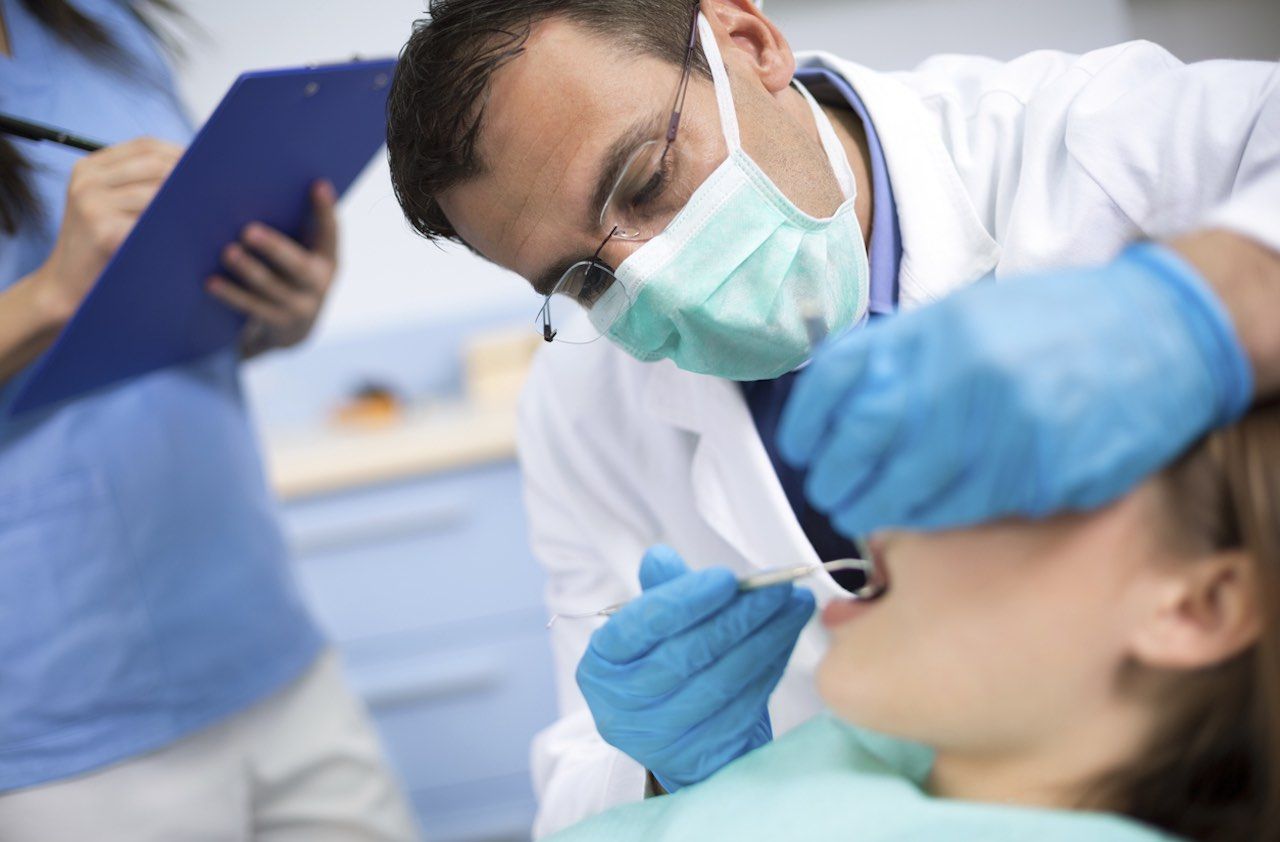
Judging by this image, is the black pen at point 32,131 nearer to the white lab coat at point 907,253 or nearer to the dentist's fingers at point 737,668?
the white lab coat at point 907,253

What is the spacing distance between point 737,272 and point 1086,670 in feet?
1.62

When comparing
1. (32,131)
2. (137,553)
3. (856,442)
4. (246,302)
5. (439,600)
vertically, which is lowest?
(439,600)

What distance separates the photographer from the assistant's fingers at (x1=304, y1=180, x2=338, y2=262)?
4.59 ft

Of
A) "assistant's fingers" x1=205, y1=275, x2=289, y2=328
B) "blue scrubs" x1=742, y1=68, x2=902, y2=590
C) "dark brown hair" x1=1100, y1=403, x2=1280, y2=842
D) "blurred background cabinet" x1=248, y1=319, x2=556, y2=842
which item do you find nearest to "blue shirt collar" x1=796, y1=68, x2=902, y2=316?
"blue scrubs" x1=742, y1=68, x2=902, y2=590

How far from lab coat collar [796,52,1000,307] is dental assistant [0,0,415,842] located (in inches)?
28.1

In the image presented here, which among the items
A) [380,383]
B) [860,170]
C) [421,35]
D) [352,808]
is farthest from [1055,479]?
[380,383]

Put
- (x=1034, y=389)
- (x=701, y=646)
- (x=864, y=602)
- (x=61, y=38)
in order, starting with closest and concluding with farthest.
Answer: (x=1034, y=389) < (x=864, y=602) < (x=701, y=646) < (x=61, y=38)

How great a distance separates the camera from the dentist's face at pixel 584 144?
1.01m

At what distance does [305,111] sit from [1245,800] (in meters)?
1.11

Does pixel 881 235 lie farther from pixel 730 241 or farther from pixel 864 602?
pixel 864 602

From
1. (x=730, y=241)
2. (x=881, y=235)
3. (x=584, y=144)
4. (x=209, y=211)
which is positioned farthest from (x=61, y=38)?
(x=881, y=235)

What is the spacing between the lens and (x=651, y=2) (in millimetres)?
1097

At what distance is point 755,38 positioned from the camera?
117cm

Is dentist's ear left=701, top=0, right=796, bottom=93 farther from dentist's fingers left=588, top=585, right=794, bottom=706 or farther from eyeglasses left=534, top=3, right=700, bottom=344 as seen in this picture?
dentist's fingers left=588, top=585, right=794, bottom=706
